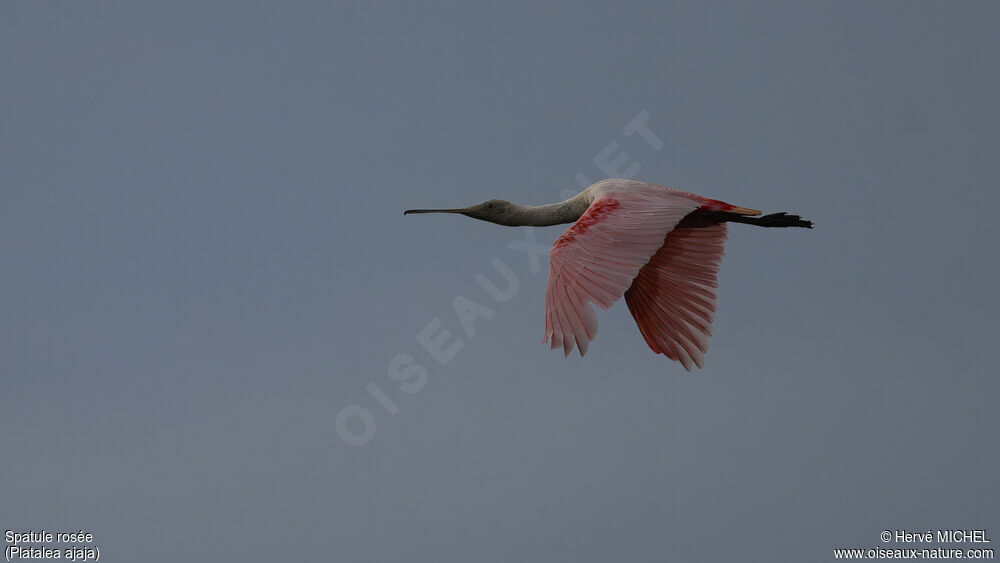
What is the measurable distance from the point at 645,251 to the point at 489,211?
470cm

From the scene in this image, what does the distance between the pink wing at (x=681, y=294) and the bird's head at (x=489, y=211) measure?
2.50 m

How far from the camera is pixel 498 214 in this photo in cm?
2033

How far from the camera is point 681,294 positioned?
60.5 ft

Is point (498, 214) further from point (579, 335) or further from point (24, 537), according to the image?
point (24, 537)

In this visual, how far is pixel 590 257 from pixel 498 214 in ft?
16.0

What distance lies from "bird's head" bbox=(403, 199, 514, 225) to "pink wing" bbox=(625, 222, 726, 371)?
8.19 feet

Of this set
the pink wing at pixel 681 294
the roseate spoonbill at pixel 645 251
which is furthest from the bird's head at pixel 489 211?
the pink wing at pixel 681 294

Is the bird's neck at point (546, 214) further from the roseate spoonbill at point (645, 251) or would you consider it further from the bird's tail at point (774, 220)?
Answer: the bird's tail at point (774, 220)

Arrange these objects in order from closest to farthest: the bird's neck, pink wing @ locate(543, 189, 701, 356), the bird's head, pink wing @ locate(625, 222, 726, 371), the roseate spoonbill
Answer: pink wing @ locate(543, 189, 701, 356) < the roseate spoonbill < pink wing @ locate(625, 222, 726, 371) < the bird's neck < the bird's head

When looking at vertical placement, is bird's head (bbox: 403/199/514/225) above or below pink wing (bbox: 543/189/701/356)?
above

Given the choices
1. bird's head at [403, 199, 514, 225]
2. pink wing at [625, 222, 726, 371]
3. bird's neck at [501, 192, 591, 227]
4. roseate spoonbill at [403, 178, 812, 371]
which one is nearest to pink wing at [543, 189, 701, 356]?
roseate spoonbill at [403, 178, 812, 371]

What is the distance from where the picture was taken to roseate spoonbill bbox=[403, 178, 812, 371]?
1534 cm

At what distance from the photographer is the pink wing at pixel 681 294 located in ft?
59.8

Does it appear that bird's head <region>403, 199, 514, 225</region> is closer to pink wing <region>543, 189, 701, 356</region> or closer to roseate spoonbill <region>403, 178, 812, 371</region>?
roseate spoonbill <region>403, 178, 812, 371</region>
